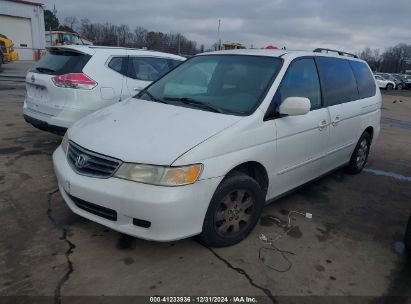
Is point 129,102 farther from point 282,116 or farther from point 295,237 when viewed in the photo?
point 295,237

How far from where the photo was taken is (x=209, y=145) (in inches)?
118

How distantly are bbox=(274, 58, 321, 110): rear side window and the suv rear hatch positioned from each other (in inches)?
120

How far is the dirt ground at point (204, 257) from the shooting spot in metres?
2.84

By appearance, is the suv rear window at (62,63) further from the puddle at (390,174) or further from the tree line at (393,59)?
the tree line at (393,59)

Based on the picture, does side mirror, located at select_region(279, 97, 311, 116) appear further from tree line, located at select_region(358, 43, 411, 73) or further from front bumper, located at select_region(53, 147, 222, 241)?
tree line, located at select_region(358, 43, 411, 73)

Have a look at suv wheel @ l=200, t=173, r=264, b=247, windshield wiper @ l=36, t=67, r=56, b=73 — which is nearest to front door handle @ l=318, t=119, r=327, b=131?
suv wheel @ l=200, t=173, r=264, b=247

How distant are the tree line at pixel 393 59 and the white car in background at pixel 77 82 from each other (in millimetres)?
82296

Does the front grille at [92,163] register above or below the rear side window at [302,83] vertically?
below

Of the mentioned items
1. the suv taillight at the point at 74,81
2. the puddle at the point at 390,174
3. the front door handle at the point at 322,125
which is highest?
the suv taillight at the point at 74,81

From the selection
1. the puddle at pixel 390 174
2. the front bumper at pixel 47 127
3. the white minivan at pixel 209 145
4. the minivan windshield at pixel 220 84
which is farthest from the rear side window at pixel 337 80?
the front bumper at pixel 47 127

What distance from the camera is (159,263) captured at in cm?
313

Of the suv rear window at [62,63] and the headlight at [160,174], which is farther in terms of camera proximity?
the suv rear window at [62,63]

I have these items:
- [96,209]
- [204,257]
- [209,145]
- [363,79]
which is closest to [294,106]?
[209,145]

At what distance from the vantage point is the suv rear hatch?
17.6 feet
